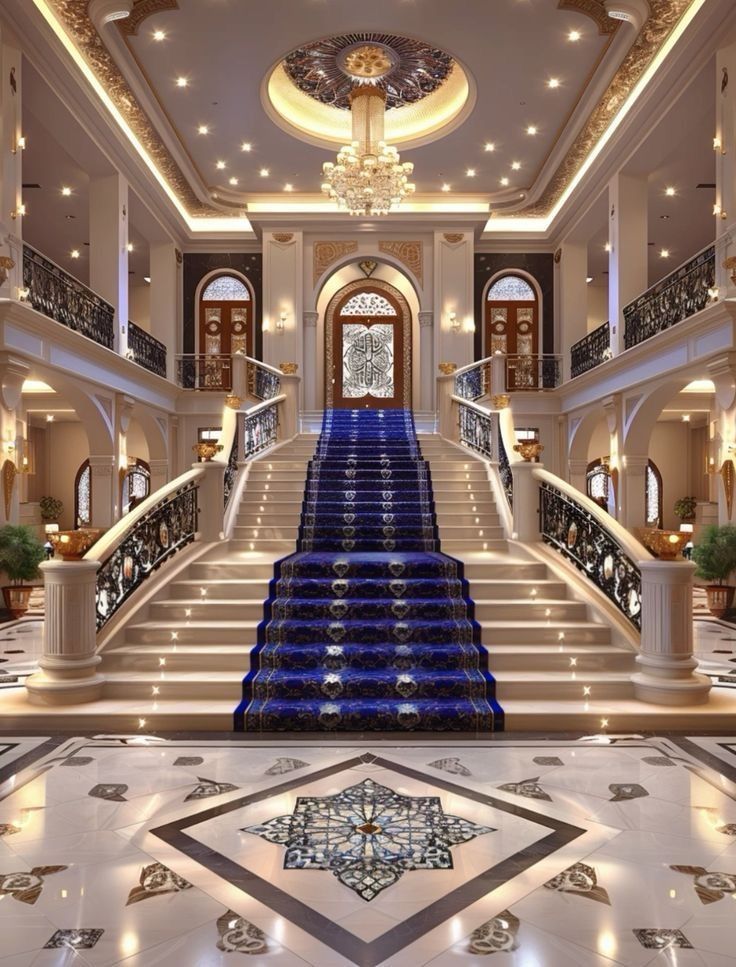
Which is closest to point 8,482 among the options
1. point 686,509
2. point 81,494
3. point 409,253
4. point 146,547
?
point 146,547

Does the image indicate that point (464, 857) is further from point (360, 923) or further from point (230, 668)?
point (230, 668)

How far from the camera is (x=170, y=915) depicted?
8.29 feet

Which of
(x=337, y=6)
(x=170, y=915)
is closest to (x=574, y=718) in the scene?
(x=170, y=915)

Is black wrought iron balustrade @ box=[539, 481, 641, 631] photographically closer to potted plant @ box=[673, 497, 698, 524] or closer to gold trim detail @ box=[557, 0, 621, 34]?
gold trim detail @ box=[557, 0, 621, 34]

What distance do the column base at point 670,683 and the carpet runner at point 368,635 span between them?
3.21 feet

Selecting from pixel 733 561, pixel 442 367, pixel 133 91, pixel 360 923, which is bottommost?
pixel 360 923

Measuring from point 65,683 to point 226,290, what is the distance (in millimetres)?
12727

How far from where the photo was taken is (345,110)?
12.7 meters

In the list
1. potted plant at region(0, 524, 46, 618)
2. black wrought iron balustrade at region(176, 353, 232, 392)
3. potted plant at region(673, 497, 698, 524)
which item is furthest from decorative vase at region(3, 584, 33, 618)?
potted plant at region(673, 497, 698, 524)

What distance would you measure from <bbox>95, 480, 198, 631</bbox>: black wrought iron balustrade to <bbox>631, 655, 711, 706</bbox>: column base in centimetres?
367

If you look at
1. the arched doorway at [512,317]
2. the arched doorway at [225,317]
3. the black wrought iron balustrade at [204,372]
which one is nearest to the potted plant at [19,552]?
the black wrought iron balustrade at [204,372]

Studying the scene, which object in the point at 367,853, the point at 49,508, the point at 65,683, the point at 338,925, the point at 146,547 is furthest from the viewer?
the point at 49,508

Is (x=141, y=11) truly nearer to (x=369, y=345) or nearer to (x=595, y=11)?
(x=595, y=11)

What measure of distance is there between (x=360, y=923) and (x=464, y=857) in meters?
0.60
